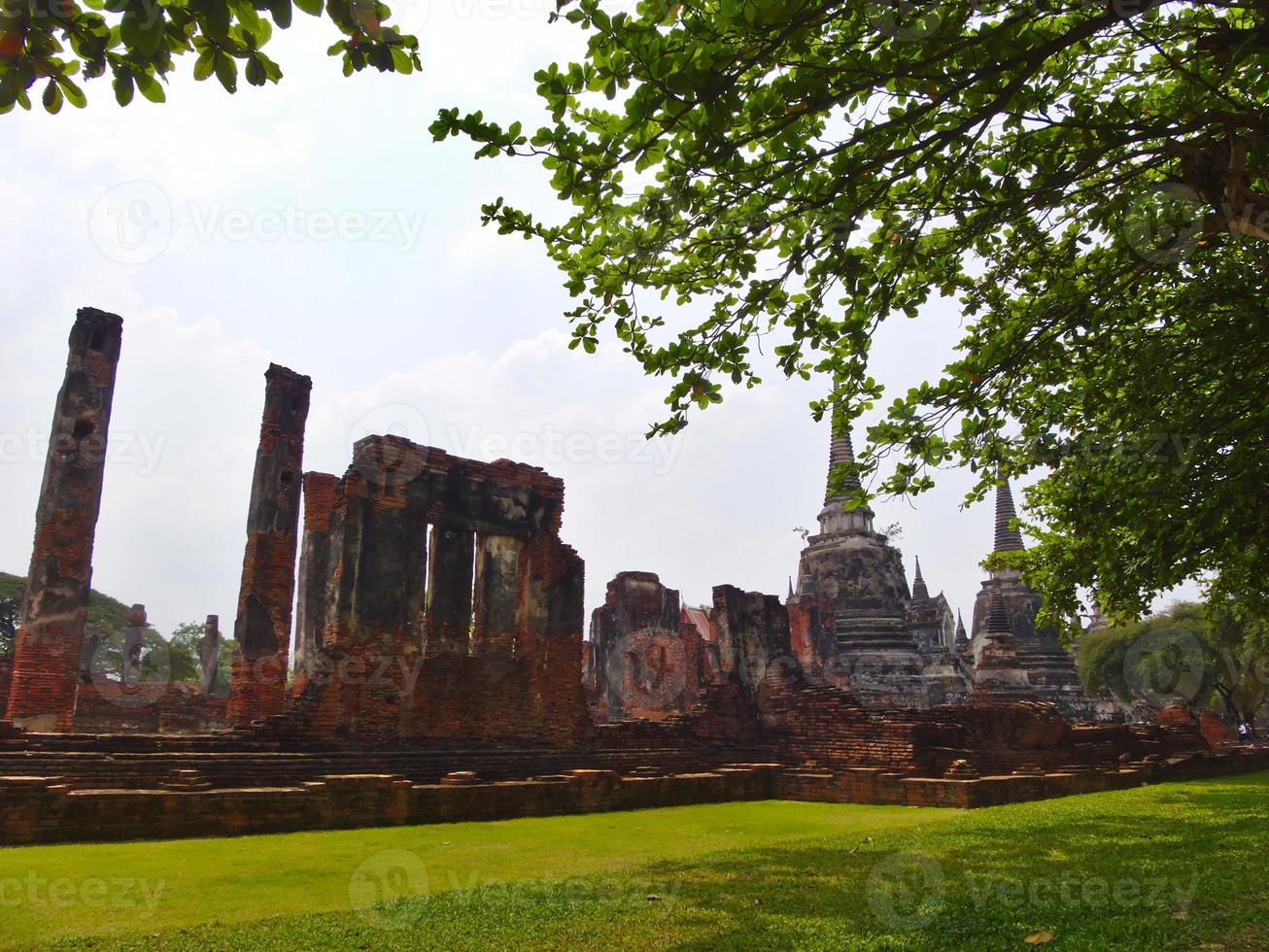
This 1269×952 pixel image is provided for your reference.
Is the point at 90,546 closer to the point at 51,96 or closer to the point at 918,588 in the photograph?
the point at 51,96

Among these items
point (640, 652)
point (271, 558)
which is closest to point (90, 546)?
point (271, 558)

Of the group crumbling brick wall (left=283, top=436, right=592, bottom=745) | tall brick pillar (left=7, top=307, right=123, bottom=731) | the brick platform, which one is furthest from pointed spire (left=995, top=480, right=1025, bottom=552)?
tall brick pillar (left=7, top=307, right=123, bottom=731)

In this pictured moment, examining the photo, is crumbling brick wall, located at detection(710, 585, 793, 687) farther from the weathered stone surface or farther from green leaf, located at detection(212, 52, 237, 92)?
the weathered stone surface

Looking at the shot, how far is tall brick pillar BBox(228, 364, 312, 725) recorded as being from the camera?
51.1ft

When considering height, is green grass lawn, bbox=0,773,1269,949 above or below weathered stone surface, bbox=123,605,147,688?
below

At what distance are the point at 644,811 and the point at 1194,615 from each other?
3363cm

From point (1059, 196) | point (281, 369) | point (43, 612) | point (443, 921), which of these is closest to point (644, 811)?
point (443, 921)

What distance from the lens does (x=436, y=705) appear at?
1388cm

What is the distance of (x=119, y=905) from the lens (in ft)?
16.5

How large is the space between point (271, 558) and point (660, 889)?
12.5m

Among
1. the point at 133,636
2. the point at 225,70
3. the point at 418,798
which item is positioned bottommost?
the point at 418,798

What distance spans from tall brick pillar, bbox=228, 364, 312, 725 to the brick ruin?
4 cm

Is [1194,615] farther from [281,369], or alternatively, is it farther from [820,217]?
[820,217]

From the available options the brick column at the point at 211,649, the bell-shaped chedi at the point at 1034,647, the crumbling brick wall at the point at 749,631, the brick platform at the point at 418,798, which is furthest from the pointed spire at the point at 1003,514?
the brick column at the point at 211,649
